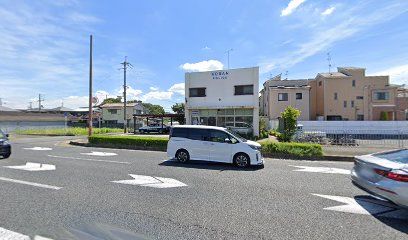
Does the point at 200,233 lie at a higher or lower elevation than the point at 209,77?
lower

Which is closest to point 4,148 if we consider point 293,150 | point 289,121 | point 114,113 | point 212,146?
point 212,146

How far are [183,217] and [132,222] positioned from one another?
904mm

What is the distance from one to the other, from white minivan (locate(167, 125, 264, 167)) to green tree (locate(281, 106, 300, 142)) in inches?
400

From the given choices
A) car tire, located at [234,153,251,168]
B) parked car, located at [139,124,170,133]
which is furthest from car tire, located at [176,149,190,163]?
parked car, located at [139,124,170,133]

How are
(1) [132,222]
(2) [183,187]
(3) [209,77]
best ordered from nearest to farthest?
(1) [132,222] < (2) [183,187] < (3) [209,77]

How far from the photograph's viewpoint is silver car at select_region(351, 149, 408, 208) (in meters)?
5.12

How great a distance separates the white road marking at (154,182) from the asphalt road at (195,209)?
25 cm

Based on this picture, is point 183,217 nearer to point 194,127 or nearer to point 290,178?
point 290,178

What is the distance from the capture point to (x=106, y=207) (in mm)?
5746

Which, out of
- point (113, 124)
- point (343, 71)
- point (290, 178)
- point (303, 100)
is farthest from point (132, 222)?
point (113, 124)

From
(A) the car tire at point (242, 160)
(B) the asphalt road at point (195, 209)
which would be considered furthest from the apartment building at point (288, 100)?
(B) the asphalt road at point (195, 209)

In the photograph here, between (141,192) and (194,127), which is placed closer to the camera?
(141,192)

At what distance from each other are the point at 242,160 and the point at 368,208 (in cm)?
558

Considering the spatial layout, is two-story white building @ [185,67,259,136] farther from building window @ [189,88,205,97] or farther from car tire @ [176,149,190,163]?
car tire @ [176,149,190,163]
